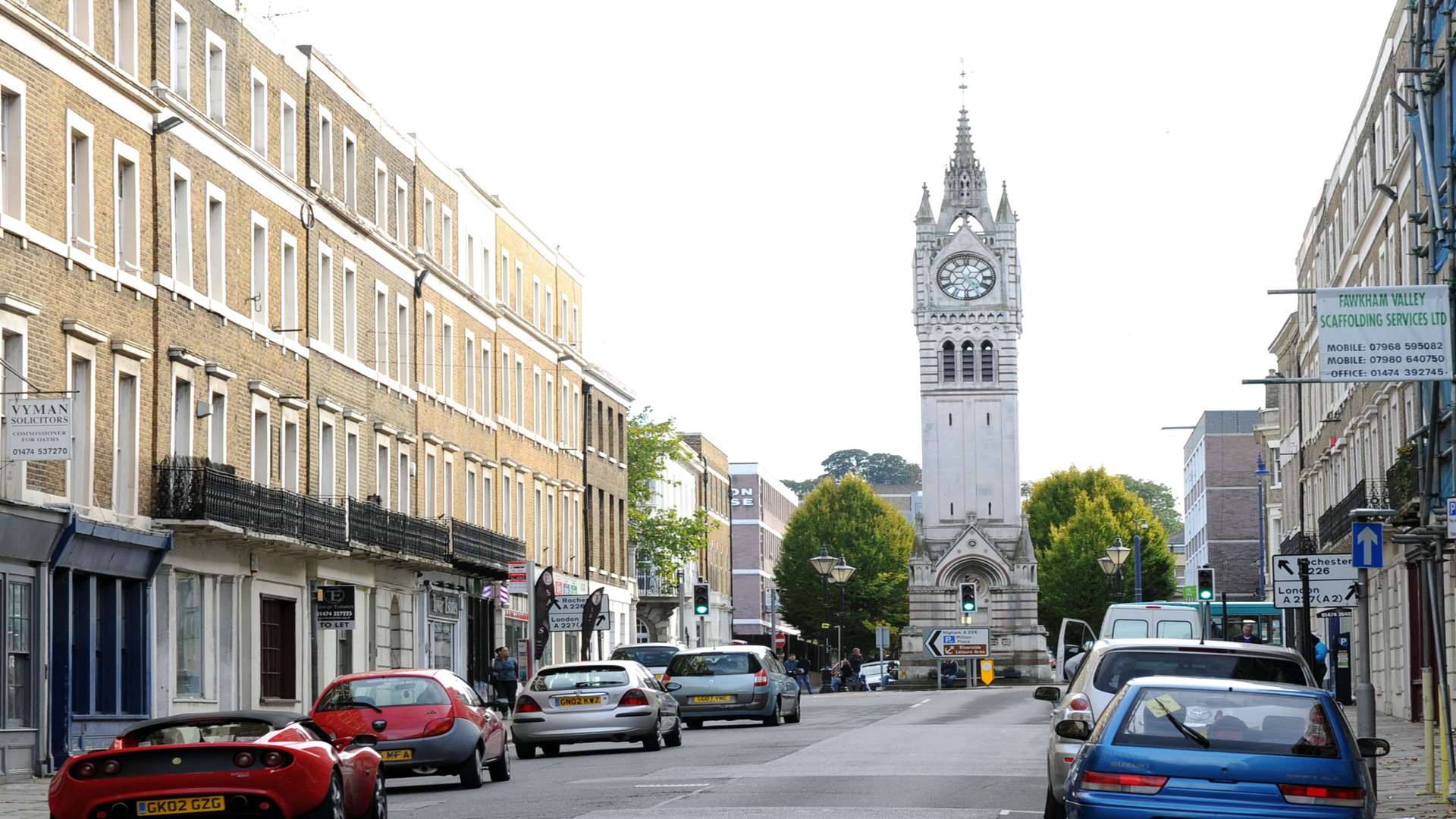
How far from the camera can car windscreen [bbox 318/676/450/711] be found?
83.9 ft

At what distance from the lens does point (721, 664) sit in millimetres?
41312

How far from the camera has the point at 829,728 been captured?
132 ft

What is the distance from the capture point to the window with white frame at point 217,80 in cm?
3878

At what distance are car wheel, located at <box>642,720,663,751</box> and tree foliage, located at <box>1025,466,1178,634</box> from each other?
86165 millimetres

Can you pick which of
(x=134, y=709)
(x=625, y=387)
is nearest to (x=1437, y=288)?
(x=134, y=709)

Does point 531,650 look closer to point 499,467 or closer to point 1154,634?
point 499,467

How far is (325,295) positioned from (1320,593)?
22.3 meters

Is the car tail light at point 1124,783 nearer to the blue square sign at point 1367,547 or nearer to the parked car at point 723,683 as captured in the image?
the blue square sign at point 1367,547

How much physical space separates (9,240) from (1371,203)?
995 inches

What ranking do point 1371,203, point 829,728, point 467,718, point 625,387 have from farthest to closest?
point 625,387 → point 1371,203 → point 829,728 → point 467,718

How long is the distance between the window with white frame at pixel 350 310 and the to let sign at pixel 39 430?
17448 millimetres

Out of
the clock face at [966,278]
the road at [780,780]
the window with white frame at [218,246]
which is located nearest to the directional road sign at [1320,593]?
the road at [780,780]

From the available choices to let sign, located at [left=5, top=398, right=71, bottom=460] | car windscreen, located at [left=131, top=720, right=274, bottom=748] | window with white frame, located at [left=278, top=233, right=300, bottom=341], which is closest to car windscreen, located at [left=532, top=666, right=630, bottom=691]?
to let sign, located at [left=5, top=398, right=71, bottom=460]

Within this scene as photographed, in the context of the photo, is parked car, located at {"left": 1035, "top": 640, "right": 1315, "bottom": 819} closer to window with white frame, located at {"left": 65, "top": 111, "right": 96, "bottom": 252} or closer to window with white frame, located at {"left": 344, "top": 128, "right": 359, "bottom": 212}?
window with white frame, located at {"left": 65, "top": 111, "right": 96, "bottom": 252}
